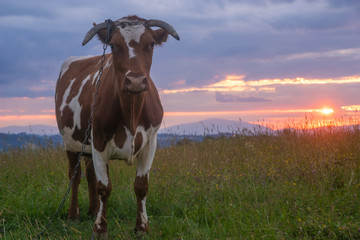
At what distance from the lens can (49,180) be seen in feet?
25.1

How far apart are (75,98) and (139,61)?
7.42 feet

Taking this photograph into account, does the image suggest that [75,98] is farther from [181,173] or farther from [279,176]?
[279,176]

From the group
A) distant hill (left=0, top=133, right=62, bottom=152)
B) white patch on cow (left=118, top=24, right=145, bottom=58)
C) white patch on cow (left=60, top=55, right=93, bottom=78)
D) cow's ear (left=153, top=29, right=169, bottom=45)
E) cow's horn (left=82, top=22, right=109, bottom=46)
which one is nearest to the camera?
white patch on cow (left=118, top=24, right=145, bottom=58)

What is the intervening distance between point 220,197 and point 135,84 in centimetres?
246

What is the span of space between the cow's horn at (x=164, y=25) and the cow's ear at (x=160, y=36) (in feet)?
0.16

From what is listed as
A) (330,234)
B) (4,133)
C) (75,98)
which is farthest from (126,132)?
(4,133)

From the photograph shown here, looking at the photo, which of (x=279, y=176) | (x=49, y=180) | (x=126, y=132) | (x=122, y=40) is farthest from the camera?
(x=49, y=180)

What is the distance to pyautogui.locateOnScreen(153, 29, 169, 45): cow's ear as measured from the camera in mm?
4602

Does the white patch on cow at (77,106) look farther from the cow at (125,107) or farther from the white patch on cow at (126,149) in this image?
the white patch on cow at (126,149)

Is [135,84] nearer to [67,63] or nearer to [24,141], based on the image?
[67,63]

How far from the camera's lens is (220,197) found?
5352 millimetres

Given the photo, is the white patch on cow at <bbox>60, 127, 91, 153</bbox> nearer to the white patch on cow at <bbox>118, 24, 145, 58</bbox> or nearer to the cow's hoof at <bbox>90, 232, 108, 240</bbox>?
the cow's hoof at <bbox>90, 232, 108, 240</bbox>

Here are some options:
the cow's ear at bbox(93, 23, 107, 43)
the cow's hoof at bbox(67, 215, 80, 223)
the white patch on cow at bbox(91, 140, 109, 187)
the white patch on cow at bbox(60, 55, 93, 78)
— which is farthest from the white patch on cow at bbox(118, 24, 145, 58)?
the white patch on cow at bbox(60, 55, 93, 78)

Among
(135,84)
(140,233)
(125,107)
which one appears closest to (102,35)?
(125,107)
